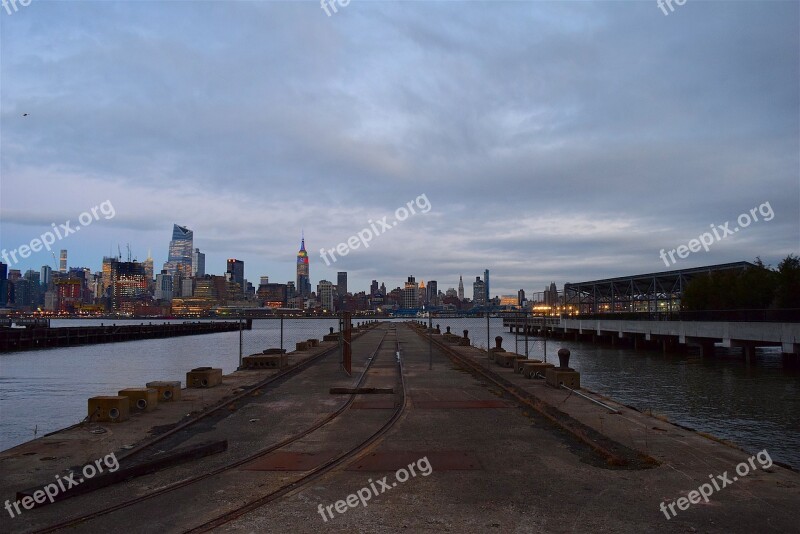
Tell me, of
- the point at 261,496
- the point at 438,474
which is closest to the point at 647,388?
the point at 438,474

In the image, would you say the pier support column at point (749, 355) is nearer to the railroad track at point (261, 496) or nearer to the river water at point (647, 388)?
the river water at point (647, 388)

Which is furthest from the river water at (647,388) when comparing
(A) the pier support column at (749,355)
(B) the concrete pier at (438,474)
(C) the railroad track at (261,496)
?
(C) the railroad track at (261,496)

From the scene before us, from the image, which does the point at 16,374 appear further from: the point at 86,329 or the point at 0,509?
the point at 86,329

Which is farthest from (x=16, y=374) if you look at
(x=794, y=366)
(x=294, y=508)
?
(x=794, y=366)

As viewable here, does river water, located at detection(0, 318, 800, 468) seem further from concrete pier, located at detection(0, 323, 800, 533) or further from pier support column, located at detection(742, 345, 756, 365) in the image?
concrete pier, located at detection(0, 323, 800, 533)

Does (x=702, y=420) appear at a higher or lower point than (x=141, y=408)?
lower

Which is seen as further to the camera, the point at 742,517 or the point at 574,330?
the point at 574,330

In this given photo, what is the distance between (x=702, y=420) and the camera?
2347 cm

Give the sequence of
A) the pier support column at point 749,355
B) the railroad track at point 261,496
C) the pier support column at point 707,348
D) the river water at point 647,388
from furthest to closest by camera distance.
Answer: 1. the pier support column at point 707,348
2. the pier support column at point 749,355
3. the river water at point 647,388
4. the railroad track at point 261,496

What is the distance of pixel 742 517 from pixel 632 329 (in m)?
65.5

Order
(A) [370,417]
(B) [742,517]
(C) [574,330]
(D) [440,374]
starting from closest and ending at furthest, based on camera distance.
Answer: (B) [742,517]
(A) [370,417]
(D) [440,374]
(C) [574,330]

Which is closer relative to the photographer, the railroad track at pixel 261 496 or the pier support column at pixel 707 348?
the railroad track at pixel 261 496

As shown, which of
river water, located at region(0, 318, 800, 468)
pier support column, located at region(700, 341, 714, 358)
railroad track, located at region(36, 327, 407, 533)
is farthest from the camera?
pier support column, located at region(700, 341, 714, 358)

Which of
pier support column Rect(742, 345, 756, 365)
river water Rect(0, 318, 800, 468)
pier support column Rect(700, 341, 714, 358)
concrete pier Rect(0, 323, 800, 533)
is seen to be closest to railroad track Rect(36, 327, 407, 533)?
concrete pier Rect(0, 323, 800, 533)
